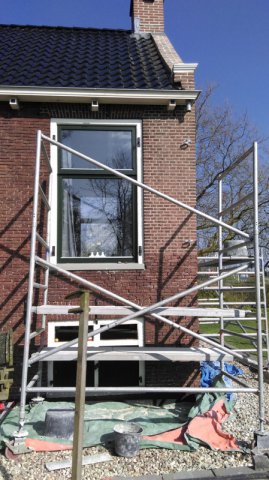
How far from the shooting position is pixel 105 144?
708cm

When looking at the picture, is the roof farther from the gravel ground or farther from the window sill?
the gravel ground

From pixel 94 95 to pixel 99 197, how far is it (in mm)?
1602

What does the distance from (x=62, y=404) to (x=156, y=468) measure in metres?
2.27

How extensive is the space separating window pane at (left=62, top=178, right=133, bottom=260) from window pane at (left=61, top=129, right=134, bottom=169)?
1.30ft

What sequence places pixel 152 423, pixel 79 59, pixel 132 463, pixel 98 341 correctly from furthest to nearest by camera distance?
pixel 79 59 → pixel 98 341 → pixel 152 423 → pixel 132 463

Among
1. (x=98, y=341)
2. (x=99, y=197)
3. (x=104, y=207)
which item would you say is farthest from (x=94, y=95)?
(x=98, y=341)

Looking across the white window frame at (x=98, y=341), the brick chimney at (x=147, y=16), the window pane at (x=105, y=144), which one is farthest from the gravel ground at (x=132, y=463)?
the brick chimney at (x=147, y=16)

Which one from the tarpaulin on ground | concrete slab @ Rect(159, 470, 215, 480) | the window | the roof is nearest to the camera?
concrete slab @ Rect(159, 470, 215, 480)

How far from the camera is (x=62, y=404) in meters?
6.28

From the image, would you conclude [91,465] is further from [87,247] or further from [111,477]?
[87,247]

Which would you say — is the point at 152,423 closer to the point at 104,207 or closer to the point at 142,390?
the point at 142,390

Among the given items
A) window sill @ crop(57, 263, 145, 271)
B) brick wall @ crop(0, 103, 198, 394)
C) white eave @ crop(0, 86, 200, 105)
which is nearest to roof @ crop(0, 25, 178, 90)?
white eave @ crop(0, 86, 200, 105)

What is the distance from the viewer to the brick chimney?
387 inches

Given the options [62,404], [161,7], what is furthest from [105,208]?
[161,7]
